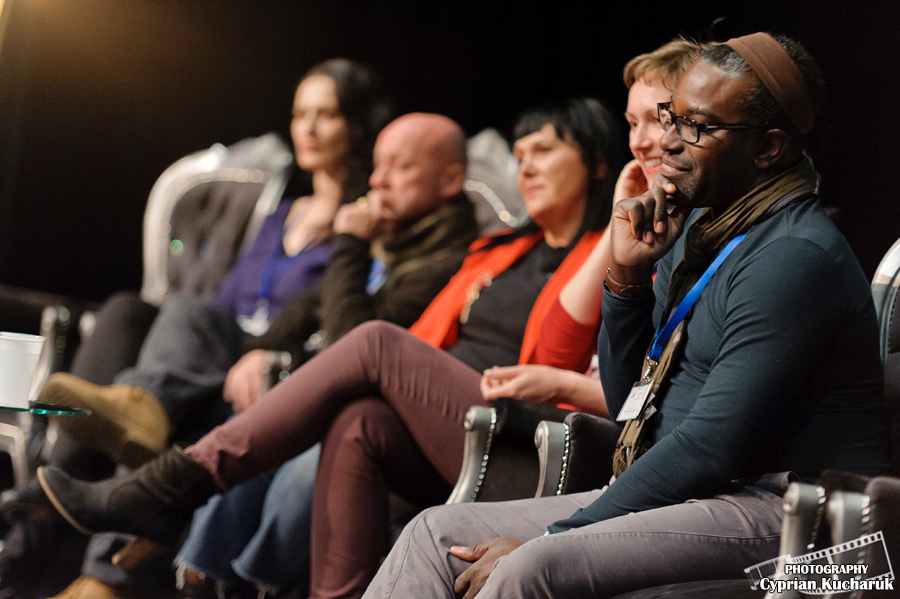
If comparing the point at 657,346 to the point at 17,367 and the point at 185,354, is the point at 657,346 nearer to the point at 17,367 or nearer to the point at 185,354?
the point at 17,367

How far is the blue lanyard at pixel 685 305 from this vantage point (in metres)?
1.22

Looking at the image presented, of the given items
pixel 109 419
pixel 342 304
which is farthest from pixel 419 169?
pixel 109 419

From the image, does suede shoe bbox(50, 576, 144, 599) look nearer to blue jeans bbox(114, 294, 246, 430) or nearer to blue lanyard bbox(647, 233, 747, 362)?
blue jeans bbox(114, 294, 246, 430)

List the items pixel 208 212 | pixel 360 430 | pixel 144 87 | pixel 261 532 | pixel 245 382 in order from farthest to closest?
1. pixel 144 87
2. pixel 208 212
3. pixel 245 382
4. pixel 261 532
5. pixel 360 430

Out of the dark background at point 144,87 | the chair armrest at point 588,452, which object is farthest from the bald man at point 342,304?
the chair armrest at point 588,452

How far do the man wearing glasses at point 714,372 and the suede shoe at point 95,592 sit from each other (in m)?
0.86

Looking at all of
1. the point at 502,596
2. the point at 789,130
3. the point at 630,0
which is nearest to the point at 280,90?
the point at 630,0

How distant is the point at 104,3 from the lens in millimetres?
3730

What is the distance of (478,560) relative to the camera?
3.85 ft

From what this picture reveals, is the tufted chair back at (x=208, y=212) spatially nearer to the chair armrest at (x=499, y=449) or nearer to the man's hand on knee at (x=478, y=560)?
the chair armrest at (x=499, y=449)

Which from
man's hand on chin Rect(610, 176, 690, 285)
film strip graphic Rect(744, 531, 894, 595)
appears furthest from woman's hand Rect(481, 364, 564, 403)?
film strip graphic Rect(744, 531, 894, 595)

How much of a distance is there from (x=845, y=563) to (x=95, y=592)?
1477 millimetres

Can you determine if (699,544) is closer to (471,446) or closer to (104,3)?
(471,446)

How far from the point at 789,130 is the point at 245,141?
264 centimetres
